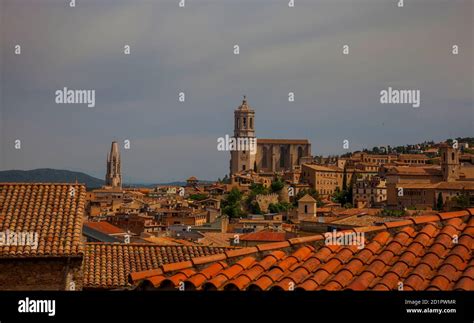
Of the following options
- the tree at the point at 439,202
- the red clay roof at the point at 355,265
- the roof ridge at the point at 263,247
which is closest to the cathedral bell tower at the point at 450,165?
the tree at the point at 439,202

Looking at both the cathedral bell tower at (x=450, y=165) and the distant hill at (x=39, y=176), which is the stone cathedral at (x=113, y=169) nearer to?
the cathedral bell tower at (x=450, y=165)

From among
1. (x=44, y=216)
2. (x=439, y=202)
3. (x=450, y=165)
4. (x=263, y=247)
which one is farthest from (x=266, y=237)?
(x=450, y=165)

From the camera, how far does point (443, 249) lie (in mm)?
5094

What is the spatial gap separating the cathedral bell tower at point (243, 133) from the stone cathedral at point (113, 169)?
18748 mm

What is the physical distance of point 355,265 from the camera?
4984 mm

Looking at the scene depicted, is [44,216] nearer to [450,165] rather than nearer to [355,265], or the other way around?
[355,265]

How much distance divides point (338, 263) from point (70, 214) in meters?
5.78

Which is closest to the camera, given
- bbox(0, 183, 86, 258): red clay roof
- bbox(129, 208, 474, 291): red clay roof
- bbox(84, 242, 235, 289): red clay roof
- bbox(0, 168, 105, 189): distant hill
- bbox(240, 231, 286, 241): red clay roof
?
bbox(129, 208, 474, 291): red clay roof

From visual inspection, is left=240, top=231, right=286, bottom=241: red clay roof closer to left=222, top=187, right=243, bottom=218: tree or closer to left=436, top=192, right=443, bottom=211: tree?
left=436, top=192, right=443, bottom=211: tree

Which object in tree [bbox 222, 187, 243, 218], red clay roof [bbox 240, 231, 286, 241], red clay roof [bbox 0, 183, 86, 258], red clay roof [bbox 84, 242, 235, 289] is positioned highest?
red clay roof [bbox 0, 183, 86, 258]

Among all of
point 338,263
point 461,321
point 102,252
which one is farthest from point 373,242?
point 102,252

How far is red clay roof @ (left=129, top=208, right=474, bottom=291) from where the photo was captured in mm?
4617

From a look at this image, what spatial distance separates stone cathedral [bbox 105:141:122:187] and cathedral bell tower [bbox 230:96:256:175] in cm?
1875

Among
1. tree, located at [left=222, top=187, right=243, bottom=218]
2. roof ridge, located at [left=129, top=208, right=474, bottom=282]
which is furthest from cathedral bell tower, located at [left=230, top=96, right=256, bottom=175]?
roof ridge, located at [left=129, top=208, right=474, bottom=282]
